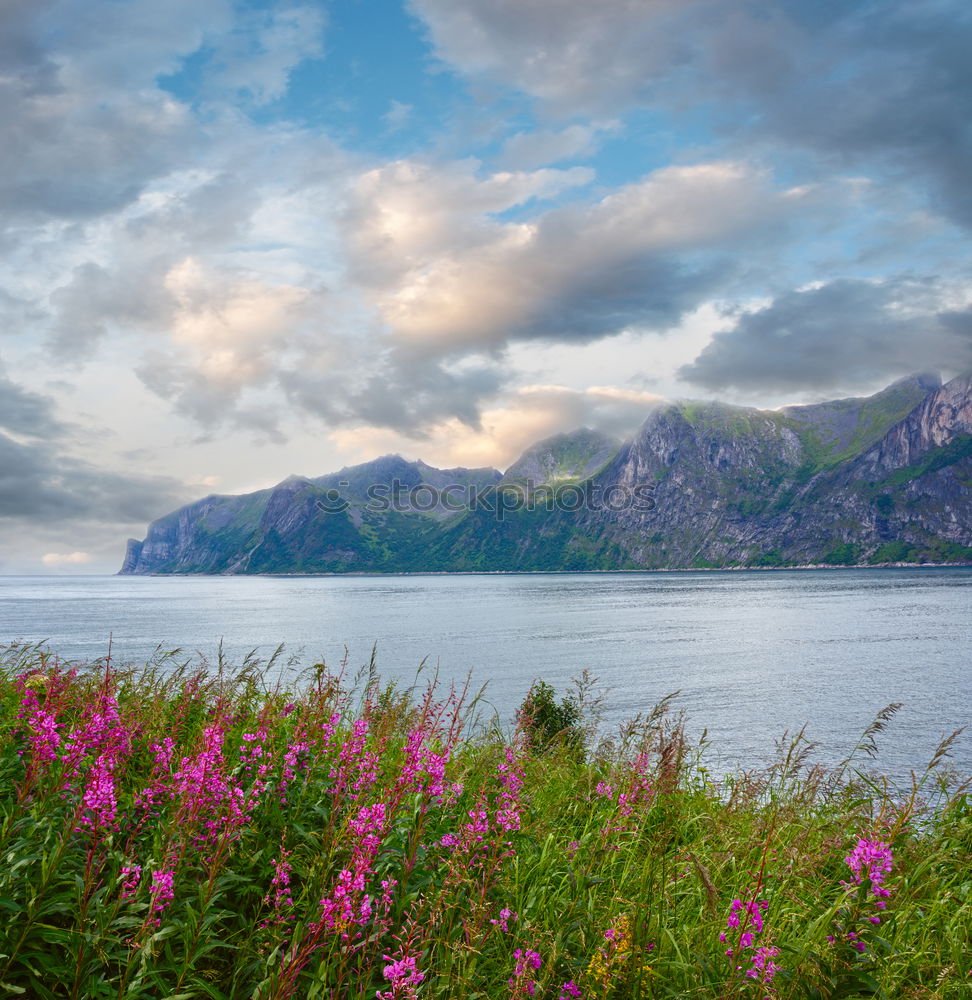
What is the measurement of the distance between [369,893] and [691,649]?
89358 millimetres

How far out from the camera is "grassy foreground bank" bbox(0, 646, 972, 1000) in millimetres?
3830

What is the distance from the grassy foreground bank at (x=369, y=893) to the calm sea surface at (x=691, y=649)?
1285cm

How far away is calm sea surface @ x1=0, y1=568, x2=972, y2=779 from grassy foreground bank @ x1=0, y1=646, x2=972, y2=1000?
12.9 metres

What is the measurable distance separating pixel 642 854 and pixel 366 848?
6.27 meters

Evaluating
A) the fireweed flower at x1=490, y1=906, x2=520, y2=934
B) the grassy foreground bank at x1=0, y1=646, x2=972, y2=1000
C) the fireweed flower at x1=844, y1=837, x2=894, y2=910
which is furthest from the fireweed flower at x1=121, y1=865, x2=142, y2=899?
the fireweed flower at x1=844, y1=837, x2=894, y2=910

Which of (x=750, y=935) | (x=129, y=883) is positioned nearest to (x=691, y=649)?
(x=750, y=935)

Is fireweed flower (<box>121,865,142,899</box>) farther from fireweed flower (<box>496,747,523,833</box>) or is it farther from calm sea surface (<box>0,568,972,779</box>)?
calm sea surface (<box>0,568,972,779</box>)

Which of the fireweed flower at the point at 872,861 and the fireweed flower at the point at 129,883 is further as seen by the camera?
the fireweed flower at the point at 872,861

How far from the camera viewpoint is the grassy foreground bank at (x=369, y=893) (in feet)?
12.6

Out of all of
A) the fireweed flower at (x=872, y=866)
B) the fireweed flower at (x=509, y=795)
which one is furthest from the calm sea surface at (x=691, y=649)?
the fireweed flower at (x=872, y=866)

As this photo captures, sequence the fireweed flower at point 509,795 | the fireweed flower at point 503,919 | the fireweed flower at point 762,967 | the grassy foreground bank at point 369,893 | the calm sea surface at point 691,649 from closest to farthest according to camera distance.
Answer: the fireweed flower at point 762,967, the grassy foreground bank at point 369,893, the fireweed flower at point 503,919, the fireweed flower at point 509,795, the calm sea surface at point 691,649

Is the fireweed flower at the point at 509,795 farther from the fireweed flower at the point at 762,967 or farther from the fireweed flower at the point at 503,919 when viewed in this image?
the fireweed flower at the point at 762,967

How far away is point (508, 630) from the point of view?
113 metres

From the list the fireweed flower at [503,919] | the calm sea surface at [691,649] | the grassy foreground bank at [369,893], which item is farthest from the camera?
the calm sea surface at [691,649]
